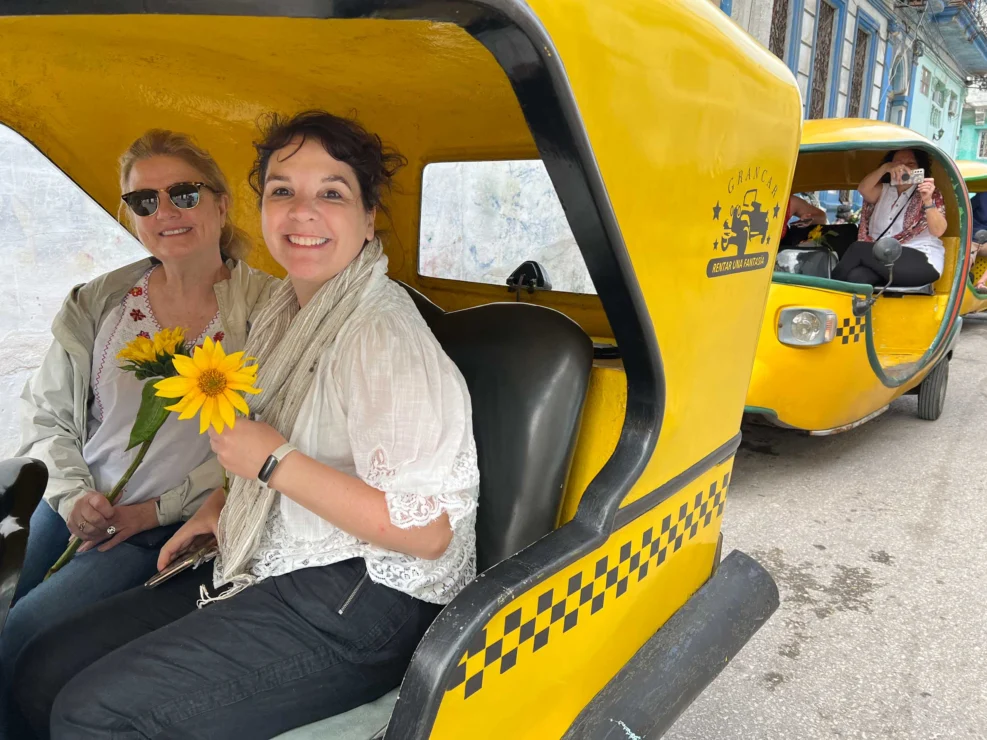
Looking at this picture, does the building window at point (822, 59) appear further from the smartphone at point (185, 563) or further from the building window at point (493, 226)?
the smartphone at point (185, 563)

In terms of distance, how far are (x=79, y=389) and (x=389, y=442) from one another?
1.13 meters

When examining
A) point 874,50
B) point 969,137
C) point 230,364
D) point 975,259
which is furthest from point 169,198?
point 969,137

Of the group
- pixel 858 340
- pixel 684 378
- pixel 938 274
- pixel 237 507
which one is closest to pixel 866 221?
pixel 938 274

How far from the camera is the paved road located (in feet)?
7.34

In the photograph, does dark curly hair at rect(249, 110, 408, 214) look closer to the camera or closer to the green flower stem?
the green flower stem

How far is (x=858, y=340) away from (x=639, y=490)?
9.18 feet

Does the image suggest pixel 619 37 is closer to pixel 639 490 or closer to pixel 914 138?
pixel 639 490

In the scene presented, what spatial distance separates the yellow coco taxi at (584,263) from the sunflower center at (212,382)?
20.5 inches

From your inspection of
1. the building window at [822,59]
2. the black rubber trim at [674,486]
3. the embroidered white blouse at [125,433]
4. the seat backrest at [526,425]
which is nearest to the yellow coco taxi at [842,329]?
→ the black rubber trim at [674,486]

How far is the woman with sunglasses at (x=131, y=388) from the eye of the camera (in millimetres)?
1775

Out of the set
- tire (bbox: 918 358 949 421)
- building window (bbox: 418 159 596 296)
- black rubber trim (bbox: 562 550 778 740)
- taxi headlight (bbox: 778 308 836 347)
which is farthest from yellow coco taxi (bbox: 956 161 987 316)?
black rubber trim (bbox: 562 550 778 740)

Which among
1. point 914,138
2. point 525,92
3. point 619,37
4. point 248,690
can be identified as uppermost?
point 914,138

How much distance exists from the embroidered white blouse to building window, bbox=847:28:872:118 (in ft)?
49.5

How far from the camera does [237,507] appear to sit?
4.78 ft
